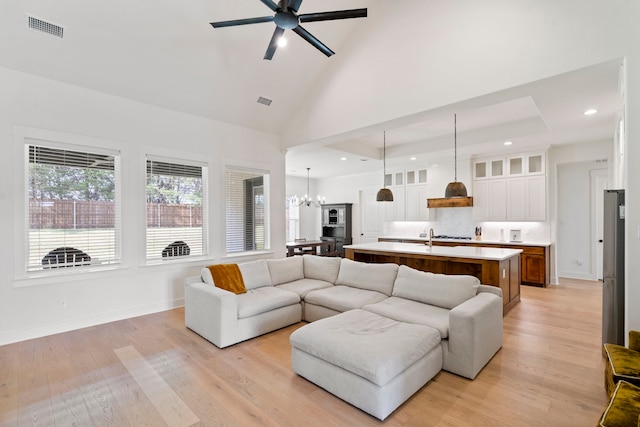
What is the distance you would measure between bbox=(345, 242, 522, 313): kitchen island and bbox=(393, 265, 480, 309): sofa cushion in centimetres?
107

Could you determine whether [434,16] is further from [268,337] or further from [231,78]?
[268,337]

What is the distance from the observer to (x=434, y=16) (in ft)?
11.7

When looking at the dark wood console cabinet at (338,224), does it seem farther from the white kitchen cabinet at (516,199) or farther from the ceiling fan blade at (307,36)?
the ceiling fan blade at (307,36)

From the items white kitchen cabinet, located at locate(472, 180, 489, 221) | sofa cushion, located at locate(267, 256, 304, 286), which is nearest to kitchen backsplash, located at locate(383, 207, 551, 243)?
white kitchen cabinet, located at locate(472, 180, 489, 221)

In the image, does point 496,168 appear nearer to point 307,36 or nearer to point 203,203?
point 307,36

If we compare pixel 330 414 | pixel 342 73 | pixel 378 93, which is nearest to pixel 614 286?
pixel 330 414

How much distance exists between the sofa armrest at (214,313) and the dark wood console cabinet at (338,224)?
628cm

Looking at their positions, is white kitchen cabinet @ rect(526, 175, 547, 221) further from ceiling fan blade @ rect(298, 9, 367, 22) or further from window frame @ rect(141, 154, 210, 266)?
window frame @ rect(141, 154, 210, 266)

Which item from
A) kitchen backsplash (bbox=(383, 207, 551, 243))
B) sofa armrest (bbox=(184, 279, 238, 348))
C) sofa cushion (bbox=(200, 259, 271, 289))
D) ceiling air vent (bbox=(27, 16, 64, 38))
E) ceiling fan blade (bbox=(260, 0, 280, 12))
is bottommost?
sofa armrest (bbox=(184, 279, 238, 348))

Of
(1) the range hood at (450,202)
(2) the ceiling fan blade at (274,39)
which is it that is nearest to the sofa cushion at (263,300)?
(2) the ceiling fan blade at (274,39)

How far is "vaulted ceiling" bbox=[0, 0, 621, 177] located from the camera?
10.5 feet

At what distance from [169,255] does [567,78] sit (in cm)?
546

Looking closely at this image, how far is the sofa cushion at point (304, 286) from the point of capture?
4.07 meters

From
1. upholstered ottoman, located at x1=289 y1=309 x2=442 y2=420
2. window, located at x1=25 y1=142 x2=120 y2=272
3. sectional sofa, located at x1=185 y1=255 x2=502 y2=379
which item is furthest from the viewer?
window, located at x1=25 y1=142 x2=120 y2=272
